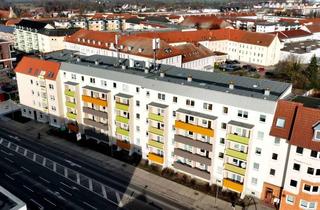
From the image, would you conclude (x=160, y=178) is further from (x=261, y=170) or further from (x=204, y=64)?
(x=204, y=64)

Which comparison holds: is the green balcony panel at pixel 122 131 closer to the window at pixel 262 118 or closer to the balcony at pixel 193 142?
the balcony at pixel 193 142

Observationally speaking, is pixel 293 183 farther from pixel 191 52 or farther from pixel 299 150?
pixel 191 52

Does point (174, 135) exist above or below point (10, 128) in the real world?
above

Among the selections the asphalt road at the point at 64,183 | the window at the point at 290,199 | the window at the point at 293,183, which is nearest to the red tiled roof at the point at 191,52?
the asphalt road at the point at 64,183

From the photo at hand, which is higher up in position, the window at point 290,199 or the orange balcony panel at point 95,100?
the orange balcony panel at point 95,100

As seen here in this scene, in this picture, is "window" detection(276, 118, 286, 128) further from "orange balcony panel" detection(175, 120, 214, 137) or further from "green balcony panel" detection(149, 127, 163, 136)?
"green balcony panel" detection(149, 127, 163, 136)

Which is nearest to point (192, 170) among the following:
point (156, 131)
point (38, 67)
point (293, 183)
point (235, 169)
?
point (235, 169)

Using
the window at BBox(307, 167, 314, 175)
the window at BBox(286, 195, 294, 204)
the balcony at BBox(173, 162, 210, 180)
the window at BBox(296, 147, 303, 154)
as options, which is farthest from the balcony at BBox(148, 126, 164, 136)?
the window at BBox(307, 167, 314, 175)

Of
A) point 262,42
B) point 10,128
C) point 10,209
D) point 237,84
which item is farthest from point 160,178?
point 262,42
